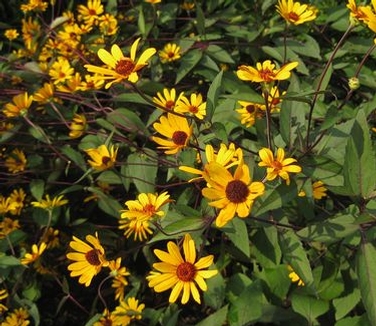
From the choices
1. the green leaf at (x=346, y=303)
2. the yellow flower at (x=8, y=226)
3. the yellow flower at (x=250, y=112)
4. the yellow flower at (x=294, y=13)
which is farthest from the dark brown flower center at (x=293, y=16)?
the yellow flower at (x=8, y=226)

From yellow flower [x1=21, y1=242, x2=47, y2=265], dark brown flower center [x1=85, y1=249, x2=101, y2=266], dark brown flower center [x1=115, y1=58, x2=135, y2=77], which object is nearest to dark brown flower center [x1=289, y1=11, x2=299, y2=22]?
dark brown flower center [x1=115, y1=58, x2=135, y2=77]

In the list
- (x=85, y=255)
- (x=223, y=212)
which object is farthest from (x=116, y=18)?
(x=223, y=212)

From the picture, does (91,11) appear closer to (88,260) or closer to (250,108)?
(250,108)

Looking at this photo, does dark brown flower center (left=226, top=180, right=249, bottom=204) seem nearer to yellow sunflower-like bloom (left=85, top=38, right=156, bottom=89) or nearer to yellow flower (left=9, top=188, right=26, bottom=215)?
yellow sunflower-like bloom (left=85, top=38, right=156, bottom=89)

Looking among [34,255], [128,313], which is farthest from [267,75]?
[34,255]

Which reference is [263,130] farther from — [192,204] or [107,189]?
[107,189]
